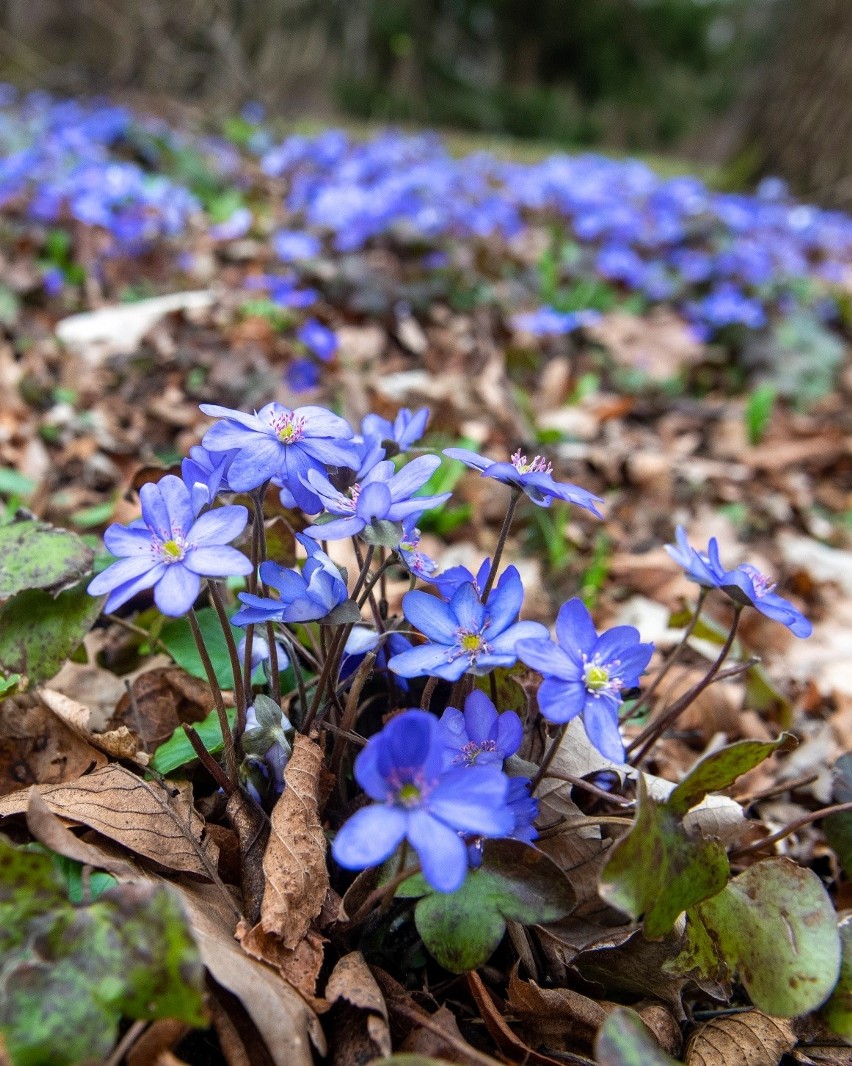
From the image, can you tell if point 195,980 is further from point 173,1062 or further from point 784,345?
point 784,345

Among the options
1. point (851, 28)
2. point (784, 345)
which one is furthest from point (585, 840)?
point (851, 28)

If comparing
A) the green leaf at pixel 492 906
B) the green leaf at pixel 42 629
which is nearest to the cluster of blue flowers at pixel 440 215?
the green leaf at pixel 42 629

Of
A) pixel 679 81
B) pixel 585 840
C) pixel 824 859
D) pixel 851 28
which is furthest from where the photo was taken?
pixel 679 81

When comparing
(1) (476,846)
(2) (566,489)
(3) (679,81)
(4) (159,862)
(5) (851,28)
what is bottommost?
(3) (679,81)

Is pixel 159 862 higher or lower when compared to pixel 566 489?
lower

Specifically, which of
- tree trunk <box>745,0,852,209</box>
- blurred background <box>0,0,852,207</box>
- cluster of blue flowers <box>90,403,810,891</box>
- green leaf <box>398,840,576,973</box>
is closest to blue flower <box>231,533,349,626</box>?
cluster of blue flowers <box>90,403,810,891</box>

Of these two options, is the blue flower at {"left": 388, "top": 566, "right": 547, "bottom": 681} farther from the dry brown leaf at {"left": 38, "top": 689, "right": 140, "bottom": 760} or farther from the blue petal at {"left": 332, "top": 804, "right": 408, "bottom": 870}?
the dry brown leaf at {"left": 38, "top": 689, "right": 140, "bottom": 760}

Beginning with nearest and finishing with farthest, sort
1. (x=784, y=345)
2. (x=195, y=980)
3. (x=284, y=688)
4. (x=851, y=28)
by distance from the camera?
1. (x=195, y=980)
2. (x=284, y=688)
3. (x=784, y=345)
4. (x=851, y=28)
